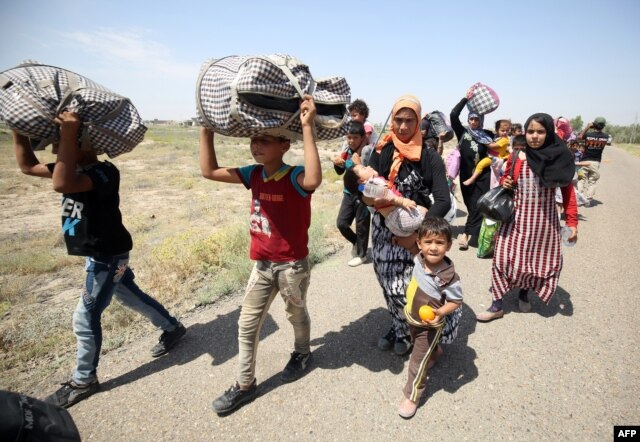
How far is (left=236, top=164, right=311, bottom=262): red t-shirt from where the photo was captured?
7.64 ft

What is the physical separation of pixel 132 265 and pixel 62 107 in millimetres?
4170

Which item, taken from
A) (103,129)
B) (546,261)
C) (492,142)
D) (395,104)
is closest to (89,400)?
(103,129)

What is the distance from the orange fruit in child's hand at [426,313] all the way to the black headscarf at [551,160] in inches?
73.1

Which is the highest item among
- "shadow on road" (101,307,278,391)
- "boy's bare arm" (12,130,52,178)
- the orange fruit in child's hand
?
"boy's bare arm" (12,130,52,178)

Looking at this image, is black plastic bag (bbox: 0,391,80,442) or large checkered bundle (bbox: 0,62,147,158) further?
large checkered bundle (bbox: 0,62,147,158)

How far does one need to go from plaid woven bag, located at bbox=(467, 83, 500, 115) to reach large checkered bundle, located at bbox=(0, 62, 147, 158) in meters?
3.69

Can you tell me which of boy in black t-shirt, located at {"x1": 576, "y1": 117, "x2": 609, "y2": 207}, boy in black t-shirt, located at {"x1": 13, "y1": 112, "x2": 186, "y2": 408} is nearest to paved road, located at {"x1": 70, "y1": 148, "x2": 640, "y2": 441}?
boy in black t-shirt, located at {"x1": 13, "y1": 112, "x2": 186, "y2": 408}

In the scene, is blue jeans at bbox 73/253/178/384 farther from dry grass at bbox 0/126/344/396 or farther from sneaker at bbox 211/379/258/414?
sneaker at bbox 211/379/258/414

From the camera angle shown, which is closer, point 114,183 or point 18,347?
point 114,183

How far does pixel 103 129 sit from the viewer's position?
2.29 meters

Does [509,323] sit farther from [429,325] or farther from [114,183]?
[114,183]

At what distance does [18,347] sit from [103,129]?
2672mm

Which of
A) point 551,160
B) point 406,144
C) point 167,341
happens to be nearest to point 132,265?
point 167,341


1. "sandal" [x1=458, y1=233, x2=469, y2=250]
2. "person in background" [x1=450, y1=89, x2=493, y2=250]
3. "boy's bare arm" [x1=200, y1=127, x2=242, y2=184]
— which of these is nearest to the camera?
"boy's bare arm" [x1=200, y1=127, x2=242, y2=184]
